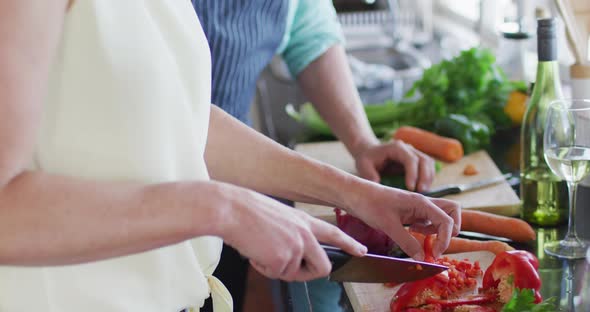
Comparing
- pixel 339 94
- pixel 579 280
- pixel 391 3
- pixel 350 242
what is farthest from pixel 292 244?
pixel 391 3

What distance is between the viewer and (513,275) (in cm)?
118

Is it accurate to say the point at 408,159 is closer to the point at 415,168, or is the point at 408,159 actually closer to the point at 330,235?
the point at 415,168

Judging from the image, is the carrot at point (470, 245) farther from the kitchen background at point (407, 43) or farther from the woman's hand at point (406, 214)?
the kitchen background at point (407, 43)

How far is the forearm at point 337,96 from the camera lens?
1.94 m

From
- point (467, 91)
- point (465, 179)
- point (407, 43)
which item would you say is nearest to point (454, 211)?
point (465, 179)

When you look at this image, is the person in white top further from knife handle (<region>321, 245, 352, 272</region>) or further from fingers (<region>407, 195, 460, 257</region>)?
knife handle (<region>321, 245, 352, 272</region>)

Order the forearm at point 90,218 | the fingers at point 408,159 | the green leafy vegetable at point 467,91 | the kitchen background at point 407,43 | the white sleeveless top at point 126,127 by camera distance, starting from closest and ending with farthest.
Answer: the forearm at point 90,218, the white sleeveless top at point 126,127, the fingers at point 408,159, the green leafy vegetable at point 467,91, the kitchen background at point 407,43

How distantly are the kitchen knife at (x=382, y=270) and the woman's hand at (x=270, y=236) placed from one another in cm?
23

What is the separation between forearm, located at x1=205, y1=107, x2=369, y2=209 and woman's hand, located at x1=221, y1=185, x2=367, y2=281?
38 centimetres

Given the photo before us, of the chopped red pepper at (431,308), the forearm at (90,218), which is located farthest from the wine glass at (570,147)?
the forearm at (90,218)

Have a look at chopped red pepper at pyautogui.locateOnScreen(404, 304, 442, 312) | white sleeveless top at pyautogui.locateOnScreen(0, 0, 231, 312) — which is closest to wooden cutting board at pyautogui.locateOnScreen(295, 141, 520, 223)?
chopped red pepper at pyautogui.locateOnScreen(404, 304, 442, 312)

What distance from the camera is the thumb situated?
1.79m

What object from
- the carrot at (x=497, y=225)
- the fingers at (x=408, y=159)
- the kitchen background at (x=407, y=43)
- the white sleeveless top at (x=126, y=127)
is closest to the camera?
the white sleeveless top at (x=126, y=127)

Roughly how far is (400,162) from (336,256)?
0.71 metres
